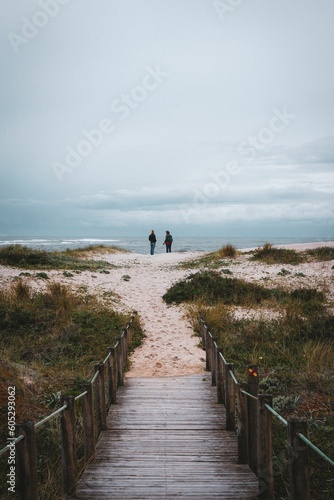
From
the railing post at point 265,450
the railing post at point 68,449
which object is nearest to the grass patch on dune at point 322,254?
the railing post at point 265,450

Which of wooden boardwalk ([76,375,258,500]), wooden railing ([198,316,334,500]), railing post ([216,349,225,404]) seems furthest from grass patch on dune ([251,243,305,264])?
wooden railing ([198,316,334,500])

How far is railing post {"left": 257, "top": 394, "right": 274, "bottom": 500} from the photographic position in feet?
11.9

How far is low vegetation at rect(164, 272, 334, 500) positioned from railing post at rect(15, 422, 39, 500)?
268 cm

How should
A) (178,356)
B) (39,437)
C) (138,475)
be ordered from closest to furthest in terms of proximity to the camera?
(138,475)
(39,437)
(178,356)

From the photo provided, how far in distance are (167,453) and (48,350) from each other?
5043 mm

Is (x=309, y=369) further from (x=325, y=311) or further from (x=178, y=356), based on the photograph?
(x=325, y=311)

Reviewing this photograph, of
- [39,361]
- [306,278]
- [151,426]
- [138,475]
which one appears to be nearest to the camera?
[138,475]

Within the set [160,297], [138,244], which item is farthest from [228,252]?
[138,244]

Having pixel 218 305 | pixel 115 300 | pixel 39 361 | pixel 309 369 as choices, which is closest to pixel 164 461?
pixel 309 369

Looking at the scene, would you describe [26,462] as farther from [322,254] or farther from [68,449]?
[322,254]

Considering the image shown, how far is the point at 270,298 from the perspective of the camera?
44.6ft

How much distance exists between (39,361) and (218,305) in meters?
6.43

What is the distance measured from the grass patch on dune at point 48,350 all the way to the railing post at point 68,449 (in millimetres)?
170

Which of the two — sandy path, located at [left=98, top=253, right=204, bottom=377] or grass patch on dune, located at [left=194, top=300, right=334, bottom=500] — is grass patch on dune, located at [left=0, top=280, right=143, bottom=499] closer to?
sandy path, located at [left=98, top=253, right=204, bottom=377]
